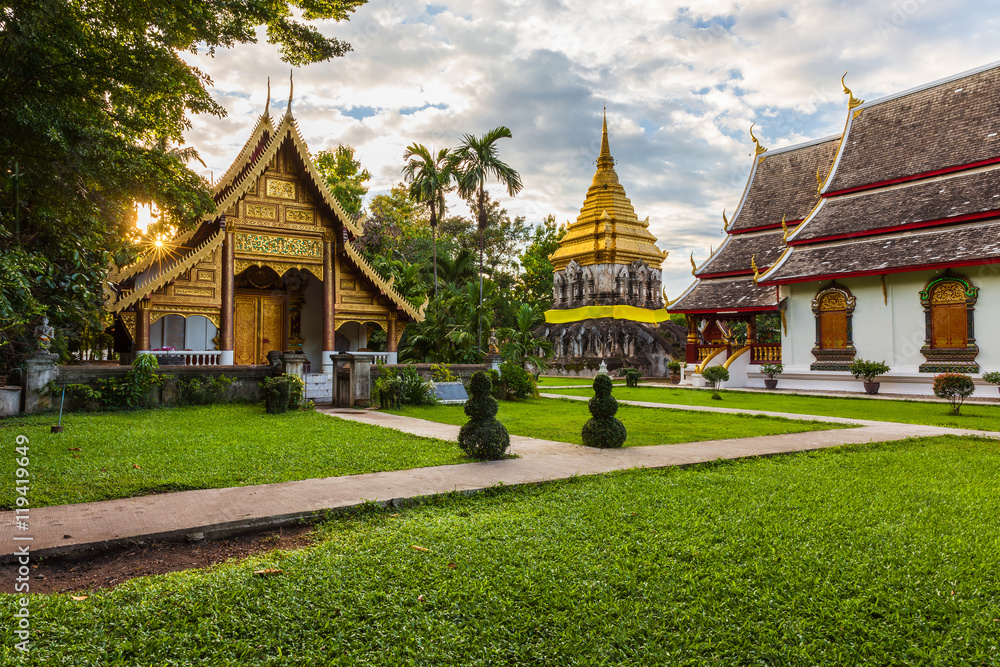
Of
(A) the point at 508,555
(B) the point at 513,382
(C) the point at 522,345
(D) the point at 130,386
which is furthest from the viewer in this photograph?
(C) the point at 522,345

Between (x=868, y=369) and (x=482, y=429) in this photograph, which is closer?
(x=482, y=429)

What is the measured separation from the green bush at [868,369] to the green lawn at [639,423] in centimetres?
853

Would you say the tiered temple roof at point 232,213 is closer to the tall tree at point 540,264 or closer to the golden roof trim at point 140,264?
the golden roof trim at point 140,264

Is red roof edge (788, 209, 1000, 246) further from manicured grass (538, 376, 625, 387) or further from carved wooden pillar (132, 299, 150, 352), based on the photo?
carved wooden pillar (132, 299, 150, 352)

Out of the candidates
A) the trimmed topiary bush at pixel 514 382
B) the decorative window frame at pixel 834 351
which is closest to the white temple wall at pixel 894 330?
the decorative window frame at pixel 834 351

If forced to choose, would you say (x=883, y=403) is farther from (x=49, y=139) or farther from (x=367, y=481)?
(x=49, y=139)

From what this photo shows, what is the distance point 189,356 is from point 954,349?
20.4 metres

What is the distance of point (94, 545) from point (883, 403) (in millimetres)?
17380

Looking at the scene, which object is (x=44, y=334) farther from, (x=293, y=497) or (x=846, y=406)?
(x=846, y=406)

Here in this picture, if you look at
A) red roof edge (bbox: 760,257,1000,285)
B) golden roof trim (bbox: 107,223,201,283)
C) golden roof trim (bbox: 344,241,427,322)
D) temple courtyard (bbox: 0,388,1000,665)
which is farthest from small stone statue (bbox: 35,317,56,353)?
red roof edge (bbox: 760,257,1000,285)

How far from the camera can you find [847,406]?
50.3 ft

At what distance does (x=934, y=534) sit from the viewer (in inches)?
163

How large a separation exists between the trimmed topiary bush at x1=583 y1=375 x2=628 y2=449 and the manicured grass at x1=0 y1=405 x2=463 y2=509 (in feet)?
5.90

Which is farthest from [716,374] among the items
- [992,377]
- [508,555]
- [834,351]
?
[508,555]
